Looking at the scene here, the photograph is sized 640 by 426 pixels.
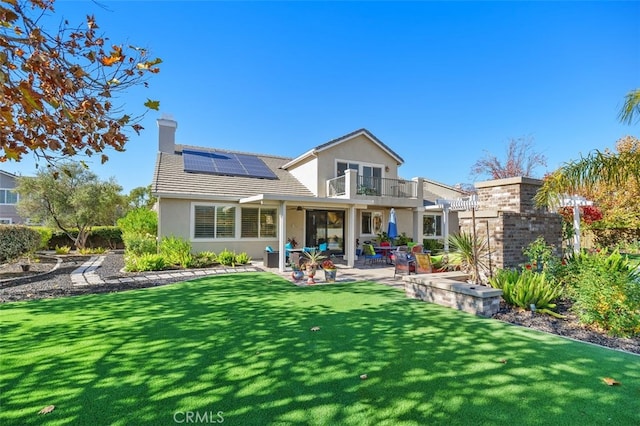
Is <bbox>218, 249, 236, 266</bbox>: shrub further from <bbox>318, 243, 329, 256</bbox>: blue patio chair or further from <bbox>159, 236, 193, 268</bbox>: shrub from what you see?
<bbox>318, 243, 329, 256</bbox>: blue patio chair

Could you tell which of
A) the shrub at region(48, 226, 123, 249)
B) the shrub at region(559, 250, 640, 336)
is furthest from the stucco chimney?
the shrub at region(559, 250, 640, 336)

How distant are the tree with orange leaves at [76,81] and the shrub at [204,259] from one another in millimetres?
9119

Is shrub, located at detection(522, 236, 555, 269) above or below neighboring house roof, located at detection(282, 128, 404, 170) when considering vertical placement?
below

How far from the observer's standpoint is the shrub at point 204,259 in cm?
1266

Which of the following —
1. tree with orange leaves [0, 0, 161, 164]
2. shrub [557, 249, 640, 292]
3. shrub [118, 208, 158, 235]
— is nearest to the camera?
tree with orange leaves [0, 0, 161, 164]

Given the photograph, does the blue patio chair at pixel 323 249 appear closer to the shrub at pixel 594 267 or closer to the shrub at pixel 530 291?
the shrub at pixel 530 291

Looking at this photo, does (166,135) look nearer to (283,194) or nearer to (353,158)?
(283,194)

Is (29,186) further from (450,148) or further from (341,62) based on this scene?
(450,148)

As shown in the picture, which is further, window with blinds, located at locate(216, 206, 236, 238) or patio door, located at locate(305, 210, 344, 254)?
patio door, located at locate(305, 210, 344, 254)

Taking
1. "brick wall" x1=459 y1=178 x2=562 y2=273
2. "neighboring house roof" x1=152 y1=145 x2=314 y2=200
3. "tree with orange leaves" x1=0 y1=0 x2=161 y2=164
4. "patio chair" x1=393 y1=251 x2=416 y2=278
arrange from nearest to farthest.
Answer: "tree with orange leaves" x1=0 y1=0 x2=161 y2=164 < "brick wall" x1=459 y1=178 x2=562 y2=273 < "patio chair" x1=393 y1=251 x2=416 y2=278 < "neighboring house roof" x1=152 y1=145 x2=314 y2=200

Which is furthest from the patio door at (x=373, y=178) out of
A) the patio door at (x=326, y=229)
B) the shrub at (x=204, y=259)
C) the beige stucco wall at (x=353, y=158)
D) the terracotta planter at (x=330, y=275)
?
the shrub at (x=204, y=259)

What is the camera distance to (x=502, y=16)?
11109 mm

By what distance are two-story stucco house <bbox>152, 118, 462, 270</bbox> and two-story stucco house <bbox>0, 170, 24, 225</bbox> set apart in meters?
21.5

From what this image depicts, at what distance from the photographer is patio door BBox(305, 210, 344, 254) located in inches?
672
